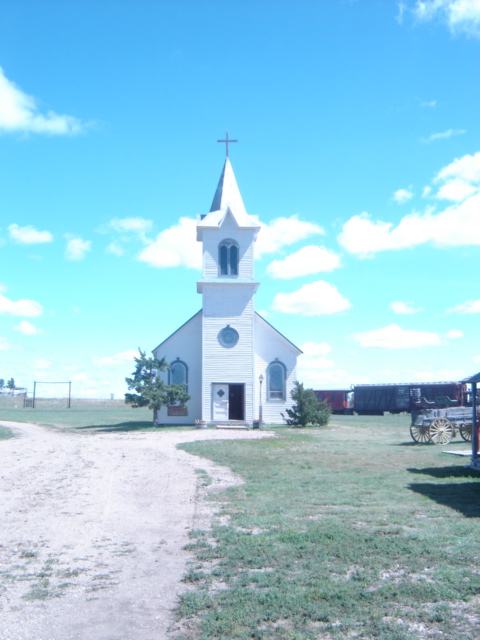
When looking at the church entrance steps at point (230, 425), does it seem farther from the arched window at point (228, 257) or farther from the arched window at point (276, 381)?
the arched window at point (228, 257)

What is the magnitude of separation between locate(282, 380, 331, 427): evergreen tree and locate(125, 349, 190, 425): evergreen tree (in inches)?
221

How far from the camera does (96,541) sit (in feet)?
27.3

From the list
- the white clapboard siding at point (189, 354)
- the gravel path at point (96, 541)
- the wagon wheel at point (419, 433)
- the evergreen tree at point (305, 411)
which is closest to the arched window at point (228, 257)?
the white clapboard siding at point (189, 354)

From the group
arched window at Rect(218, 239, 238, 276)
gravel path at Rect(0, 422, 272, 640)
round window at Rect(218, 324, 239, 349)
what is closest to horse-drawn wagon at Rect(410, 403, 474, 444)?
gravel path at Rect(0, 422, 272, 640)

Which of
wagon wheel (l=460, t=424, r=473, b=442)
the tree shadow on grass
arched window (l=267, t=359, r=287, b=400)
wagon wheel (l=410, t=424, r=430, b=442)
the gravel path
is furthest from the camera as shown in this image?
arched window (l=267, t=359, r=287, b=400)

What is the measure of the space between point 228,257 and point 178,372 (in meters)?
6.85

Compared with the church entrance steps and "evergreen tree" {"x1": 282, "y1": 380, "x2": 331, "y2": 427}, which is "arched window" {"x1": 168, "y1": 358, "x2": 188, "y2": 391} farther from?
"evergreen tree" {"x1": 282, "y1": 380, "x2": 331, "y2": 427}

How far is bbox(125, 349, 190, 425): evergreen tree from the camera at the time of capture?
31.5 meters

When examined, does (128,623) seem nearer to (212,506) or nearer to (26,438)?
(212,506)

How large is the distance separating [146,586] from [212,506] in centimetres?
446

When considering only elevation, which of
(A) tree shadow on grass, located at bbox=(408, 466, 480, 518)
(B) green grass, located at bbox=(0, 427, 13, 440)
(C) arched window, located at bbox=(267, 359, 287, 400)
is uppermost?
(C) arched window, located at bbox=(267, 359, 287, 400)

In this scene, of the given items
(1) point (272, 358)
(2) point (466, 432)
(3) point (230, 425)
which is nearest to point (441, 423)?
(2) point (466, 432)

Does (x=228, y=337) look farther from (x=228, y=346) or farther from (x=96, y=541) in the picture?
(x=96, y=541)

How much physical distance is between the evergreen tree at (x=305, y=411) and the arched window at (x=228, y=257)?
7083 millimetres
